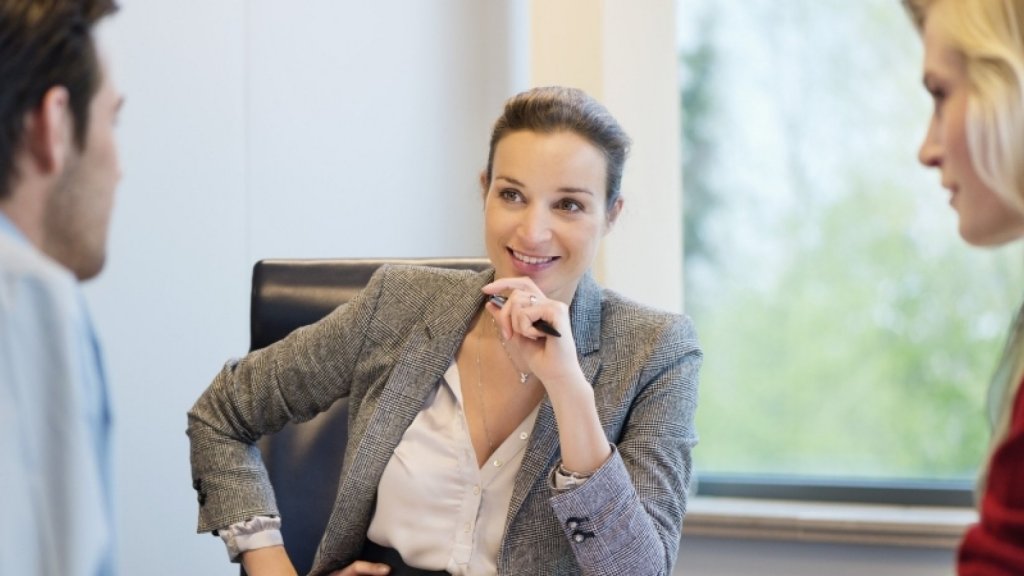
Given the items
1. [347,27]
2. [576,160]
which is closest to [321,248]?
[347,27]

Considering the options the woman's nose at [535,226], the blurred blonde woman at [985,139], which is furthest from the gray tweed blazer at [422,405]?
the blurred blonde woman at [985,139]

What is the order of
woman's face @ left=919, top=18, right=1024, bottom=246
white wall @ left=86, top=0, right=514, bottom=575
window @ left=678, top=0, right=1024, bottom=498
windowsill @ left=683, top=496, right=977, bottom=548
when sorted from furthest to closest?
window @ left=678, top=0, right=1024, bottom=498 < windowsill @ left=683, top=496, right=977, bottom=548 < white wall @ left=86, top=0, right=514, bottom=575 < woman's face @ left=919, top=18, right=1024, bottom=246

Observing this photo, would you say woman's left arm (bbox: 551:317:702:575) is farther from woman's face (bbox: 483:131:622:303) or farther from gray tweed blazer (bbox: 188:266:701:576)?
woman's face (bbox: 483:131:622:303)

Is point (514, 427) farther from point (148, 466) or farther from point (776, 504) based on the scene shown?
point (776, 504)

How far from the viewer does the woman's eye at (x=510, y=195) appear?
1.75m

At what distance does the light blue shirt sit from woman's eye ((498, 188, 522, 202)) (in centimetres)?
100

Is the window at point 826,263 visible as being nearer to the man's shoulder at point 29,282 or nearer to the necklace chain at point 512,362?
the necklace chain at point 512,362

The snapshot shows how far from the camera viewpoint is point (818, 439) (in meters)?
2.92

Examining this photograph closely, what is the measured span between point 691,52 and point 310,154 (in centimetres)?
104

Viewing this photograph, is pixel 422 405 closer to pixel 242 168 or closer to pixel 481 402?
pixel 481 402

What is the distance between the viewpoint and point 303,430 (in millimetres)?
1894

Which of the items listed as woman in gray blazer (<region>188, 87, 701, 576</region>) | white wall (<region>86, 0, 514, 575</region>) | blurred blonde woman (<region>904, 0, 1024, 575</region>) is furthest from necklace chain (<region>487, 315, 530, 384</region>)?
blurred blonde woman (<region>904, 0, 1024, 575</region>)

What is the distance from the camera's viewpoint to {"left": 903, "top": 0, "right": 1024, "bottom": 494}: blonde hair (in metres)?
0.95

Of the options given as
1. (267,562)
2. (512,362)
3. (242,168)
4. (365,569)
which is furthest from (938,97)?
(242,168)
